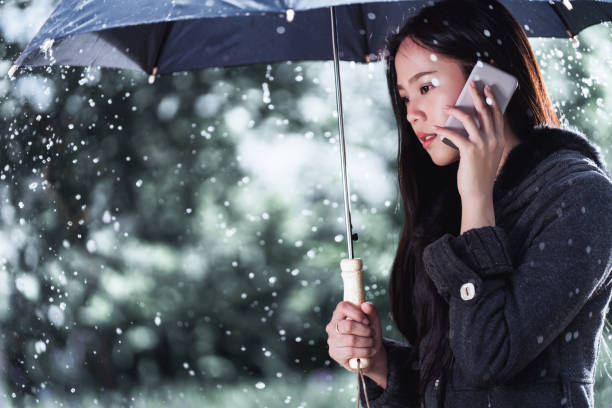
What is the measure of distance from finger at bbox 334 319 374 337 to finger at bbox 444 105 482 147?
1.06 ft

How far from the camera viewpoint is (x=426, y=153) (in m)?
1.37

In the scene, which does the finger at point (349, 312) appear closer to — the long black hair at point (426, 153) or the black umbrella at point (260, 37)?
the long black hair at point (426, 153)

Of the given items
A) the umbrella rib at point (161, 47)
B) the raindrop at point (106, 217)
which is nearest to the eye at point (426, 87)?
the umbrella rib at point (161, 47)

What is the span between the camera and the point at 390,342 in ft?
4.34

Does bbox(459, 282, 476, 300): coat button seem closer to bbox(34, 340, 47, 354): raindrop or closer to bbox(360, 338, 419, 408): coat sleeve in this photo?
bbox(360, 338, 419, 408): coat sleeve

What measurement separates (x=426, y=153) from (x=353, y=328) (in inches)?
14.4

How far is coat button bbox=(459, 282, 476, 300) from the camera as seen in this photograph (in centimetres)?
99

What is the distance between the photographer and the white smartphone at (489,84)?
1125 mm

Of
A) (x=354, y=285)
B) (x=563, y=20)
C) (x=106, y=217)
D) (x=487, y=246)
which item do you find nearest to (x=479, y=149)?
(x=487, y=246)

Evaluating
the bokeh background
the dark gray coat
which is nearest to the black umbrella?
the dark gray coat

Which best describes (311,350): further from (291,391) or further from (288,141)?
(288,141)

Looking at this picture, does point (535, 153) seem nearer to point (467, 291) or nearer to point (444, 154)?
point (444, 154)

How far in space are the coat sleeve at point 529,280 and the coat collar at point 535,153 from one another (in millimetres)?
94

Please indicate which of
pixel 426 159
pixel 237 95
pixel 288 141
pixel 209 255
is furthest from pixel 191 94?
pixel 426 159
